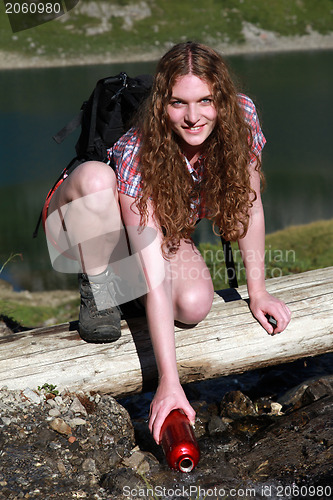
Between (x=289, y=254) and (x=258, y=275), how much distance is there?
8.38m

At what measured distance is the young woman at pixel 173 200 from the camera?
302 centimetres

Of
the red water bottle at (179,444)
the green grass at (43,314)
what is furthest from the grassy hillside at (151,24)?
the red water bottle at (179,444)

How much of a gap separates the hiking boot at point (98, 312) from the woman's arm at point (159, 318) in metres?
0.39

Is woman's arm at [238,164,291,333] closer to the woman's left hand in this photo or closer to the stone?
the woman's left hand

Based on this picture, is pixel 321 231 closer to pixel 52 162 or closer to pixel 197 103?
pixel 197 103

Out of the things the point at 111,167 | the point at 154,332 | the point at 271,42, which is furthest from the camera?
the point at 271,42

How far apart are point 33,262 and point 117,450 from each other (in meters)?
14.1

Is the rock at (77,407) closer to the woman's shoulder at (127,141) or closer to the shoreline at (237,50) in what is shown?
the woman's shoulder at (127,141)

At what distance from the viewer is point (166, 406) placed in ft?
9.68

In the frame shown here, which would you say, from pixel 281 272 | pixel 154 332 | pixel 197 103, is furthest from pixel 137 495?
pixel 281 272

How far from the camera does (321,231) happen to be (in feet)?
50.3

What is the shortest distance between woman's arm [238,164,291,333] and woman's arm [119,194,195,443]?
0.67 m

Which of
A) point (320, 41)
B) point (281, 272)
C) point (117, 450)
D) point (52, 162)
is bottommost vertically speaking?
point (320, 41)

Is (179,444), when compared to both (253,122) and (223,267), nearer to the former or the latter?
(253,122)
